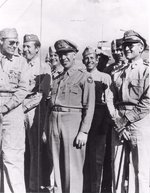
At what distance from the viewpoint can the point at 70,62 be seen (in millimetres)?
4121

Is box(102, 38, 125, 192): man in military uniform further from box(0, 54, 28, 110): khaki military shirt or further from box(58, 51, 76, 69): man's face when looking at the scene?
box(0, 54, 28, 110): khaki military shirt

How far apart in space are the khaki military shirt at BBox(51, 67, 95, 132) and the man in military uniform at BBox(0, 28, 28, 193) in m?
0.50

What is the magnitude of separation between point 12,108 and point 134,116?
1.27 meters

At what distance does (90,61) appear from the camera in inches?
182

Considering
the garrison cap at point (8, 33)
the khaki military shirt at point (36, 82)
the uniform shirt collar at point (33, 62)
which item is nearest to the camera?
the garrison cap at point (8, 33)

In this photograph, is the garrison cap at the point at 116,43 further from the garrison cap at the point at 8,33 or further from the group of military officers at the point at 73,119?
the garrison cap at the point at 8,33

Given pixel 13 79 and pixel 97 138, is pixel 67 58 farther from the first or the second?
pixel 97 138

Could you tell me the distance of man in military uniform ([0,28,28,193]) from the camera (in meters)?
4.35

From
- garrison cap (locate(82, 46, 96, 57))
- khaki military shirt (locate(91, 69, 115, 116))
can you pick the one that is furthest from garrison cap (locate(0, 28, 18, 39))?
khaki military shirt (locate(91, 69, 115, 116))

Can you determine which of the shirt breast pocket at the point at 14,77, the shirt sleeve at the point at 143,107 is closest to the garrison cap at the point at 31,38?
the shirt breast pocket at the point at 14,77

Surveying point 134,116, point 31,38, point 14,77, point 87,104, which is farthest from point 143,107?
point 31,38

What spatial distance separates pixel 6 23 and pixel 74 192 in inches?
77.2

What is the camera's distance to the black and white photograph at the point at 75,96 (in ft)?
13.1

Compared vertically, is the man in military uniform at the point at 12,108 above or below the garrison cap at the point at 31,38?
below
